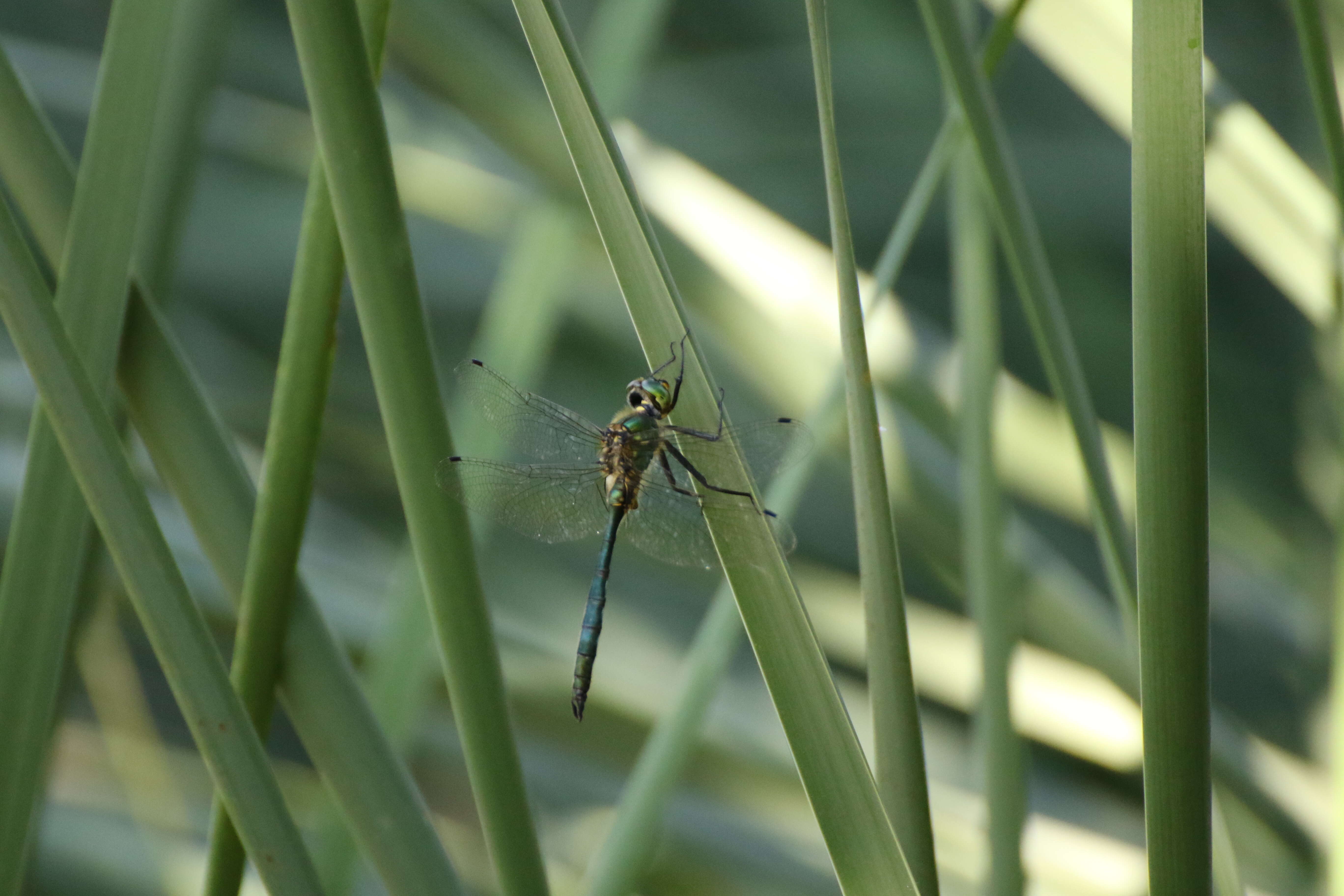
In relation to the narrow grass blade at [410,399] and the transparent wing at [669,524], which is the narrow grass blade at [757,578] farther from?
the transparent wing at [669,524]

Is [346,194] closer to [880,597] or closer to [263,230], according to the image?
[880,597]

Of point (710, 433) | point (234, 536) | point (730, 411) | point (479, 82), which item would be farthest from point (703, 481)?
point (730, 411)

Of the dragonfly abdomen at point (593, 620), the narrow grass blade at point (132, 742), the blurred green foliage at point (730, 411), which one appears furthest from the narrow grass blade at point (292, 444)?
the narrow grass blade at point (132, 742)

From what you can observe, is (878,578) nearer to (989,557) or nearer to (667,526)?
(989,557)

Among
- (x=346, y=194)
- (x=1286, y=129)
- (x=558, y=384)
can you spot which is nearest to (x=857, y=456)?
(x=346, y=194)

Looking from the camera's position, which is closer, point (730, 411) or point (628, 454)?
point (628, 454)

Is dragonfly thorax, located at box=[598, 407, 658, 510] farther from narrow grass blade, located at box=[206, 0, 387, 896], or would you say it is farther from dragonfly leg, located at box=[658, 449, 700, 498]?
narrow grass blade, located at box=[206, 0, 387, 896]
